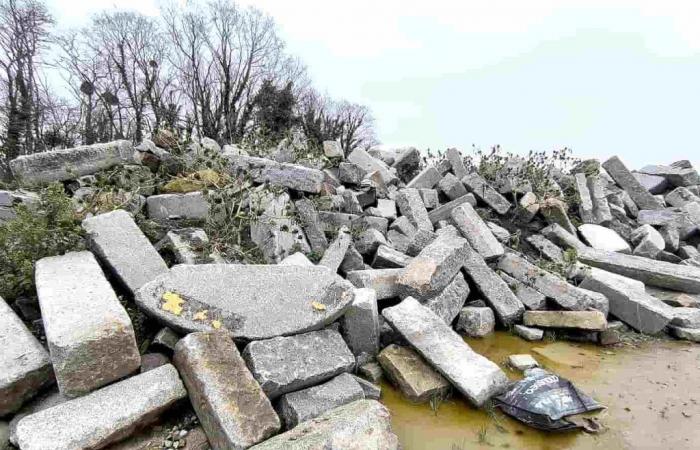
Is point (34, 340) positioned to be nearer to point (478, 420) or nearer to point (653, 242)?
point (478, 420)

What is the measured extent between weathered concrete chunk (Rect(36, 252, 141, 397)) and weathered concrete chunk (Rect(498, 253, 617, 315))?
12.2 feet

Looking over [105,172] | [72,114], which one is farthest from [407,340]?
[72,114]

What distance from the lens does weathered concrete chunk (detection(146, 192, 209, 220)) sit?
13.7 feet

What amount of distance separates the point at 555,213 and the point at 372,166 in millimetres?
2996

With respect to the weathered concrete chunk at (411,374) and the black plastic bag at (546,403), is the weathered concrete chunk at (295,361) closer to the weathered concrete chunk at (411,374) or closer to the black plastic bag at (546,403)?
the weathered concrete chunk at (411,374)

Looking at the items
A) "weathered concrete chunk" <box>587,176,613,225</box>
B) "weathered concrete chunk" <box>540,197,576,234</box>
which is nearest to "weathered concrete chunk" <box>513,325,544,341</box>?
"weathered concrete chunk" <box>540,197,576,234</box>

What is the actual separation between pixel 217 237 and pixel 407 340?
2.04 metres

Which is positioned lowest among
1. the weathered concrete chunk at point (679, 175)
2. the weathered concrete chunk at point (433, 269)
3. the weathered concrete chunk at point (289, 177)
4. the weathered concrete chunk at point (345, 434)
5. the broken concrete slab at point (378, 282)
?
the weathered concrete chunk at point (345, 434)

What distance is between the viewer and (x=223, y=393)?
217 centimetres

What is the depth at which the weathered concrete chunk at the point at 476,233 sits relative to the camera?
4.64 meters

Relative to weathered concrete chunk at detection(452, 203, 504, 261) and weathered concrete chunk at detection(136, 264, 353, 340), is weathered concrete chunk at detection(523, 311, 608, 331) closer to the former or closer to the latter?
weathered concrete chunk at detection(452, 203, 504, 261)

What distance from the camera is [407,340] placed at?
3.11m

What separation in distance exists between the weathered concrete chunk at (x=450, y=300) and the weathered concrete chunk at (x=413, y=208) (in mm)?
1628

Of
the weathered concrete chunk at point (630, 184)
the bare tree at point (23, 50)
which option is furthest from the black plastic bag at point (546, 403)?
the bare tree at point (23, 50)
